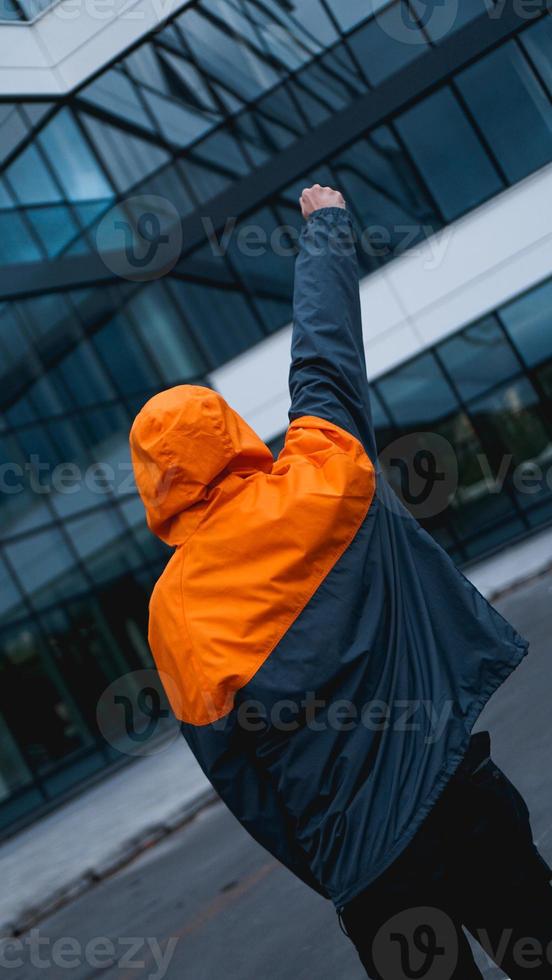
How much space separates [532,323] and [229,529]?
14998mm

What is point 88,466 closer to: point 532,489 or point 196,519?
point 532,489

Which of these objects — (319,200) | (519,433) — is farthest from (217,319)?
(319,200)

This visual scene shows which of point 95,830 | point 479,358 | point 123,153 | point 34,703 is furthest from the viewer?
point 123,153

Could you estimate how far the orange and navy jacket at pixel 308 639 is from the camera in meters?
2.14

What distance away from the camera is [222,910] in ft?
21.2

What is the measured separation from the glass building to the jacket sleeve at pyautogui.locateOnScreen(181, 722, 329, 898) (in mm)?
14597

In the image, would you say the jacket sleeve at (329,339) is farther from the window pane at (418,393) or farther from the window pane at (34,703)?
the window pane at (34,703)

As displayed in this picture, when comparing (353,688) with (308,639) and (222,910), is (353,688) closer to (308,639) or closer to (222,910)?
(308,639)

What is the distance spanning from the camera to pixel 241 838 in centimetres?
810

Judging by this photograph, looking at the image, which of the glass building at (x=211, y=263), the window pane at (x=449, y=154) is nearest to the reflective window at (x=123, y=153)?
the glass building at (x=211, y=263)

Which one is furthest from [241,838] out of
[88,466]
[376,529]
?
[88,466]

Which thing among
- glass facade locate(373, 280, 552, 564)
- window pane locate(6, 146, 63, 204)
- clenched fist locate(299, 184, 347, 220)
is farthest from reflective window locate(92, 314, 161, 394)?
clenched fist locate(299, 184, 347, 220)

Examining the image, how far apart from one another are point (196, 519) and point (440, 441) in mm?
15113

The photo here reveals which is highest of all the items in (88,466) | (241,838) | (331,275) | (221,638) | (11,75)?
Result: (11,75)
